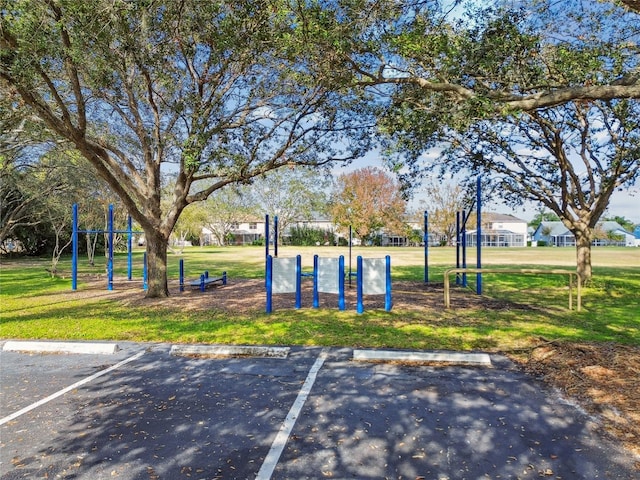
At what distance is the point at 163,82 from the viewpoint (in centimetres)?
967

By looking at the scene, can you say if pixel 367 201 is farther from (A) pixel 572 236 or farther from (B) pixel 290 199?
(A) pixel 572 236

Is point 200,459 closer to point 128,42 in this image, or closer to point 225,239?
point 128,42

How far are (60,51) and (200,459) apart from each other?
729 centimetres

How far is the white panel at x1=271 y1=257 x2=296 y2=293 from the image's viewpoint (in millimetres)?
10195

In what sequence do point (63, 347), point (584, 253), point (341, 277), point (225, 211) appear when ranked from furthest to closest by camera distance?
point (225, 211) → point (584, 253) → point (341, 277) → point (63, 347)

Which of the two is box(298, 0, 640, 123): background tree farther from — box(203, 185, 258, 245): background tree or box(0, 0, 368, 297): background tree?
box(203, 185, 258, 245): background tree

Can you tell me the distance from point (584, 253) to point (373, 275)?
9.48 m

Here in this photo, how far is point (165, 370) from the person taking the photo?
5.51 m

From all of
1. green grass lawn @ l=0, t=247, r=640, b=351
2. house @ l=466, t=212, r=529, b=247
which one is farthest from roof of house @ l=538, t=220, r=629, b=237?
green grass lawn @ l=0, t=247, r=640, b=351

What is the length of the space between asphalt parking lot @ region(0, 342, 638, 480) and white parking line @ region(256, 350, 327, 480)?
0.01 metres

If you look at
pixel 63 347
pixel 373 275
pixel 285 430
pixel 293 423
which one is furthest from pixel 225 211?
pixel 285 430

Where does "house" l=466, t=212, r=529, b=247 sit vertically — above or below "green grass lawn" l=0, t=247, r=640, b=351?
above

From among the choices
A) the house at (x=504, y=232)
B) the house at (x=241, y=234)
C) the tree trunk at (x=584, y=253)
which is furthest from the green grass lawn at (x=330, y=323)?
the house at (x=504, y=232)

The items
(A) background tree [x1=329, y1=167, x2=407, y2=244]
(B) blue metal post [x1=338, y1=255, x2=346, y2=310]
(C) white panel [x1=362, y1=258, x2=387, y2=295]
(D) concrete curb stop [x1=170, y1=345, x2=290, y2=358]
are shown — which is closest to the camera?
(D) concrete curb stop [x1=170, y1=345, x2=290, y2=358]
